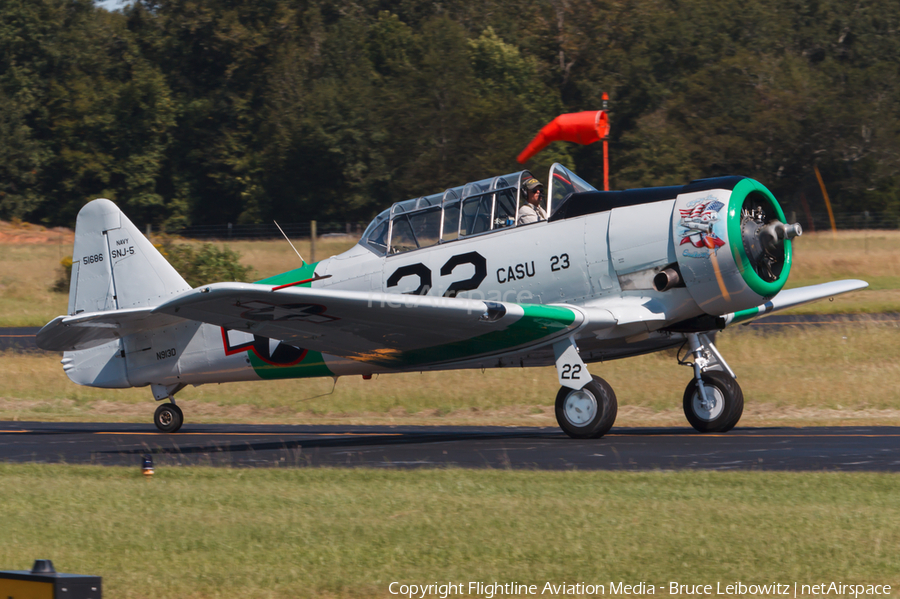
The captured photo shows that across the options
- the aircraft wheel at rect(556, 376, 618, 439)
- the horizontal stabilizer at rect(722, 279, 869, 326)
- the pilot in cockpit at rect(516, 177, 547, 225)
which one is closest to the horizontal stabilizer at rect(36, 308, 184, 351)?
the pilot in cockpit at rect(516, 177, 547, 225)

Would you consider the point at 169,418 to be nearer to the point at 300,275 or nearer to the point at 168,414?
the point at 168,414

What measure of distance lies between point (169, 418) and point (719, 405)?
713 cm

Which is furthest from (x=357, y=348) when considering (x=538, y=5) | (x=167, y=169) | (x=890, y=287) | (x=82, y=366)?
(x=538, y=5)

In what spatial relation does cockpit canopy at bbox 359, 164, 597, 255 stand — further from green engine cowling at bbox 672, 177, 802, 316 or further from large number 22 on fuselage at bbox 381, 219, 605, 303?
green engine cowling at bbox 672, 177, 802, 316

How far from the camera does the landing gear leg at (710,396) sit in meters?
12.0

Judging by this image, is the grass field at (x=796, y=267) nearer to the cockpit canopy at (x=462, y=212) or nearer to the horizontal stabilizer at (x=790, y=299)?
the horizontal stabilizer at (x=790, y=299)

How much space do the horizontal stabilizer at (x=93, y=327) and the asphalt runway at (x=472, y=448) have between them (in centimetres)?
120

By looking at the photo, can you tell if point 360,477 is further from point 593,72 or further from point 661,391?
point 593,72

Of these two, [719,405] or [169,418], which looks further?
[169,418]

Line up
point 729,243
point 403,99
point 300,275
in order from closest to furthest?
point 729,243 < point 300,275 < point 403,99

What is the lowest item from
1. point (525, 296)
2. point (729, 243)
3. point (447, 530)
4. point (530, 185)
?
point (447, 530)

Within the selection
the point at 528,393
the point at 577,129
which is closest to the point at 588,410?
the point at 577,129

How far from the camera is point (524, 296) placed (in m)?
11.9

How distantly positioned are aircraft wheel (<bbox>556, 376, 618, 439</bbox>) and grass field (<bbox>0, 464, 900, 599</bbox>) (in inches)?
95.6
